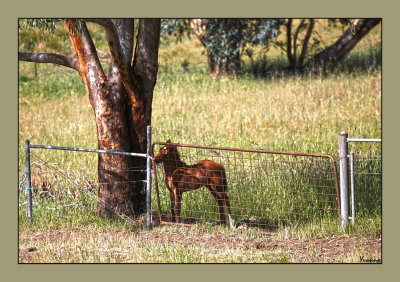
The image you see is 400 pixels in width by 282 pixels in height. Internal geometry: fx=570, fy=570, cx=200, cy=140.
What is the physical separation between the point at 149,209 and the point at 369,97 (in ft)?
34.0

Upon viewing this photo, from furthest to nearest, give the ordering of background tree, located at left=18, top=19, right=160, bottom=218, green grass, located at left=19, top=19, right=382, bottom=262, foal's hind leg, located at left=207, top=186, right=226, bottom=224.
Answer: background tree, located at left=18, top=19, right=160, bottom=218 < foal's hind leg, located at left=207, top=186, right=226, bottom=224 < green grass, located at left=19, top=19, right=382, bottom=262

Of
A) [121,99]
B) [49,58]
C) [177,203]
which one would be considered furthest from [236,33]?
[177,203]

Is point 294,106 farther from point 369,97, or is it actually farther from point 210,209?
point 210,209

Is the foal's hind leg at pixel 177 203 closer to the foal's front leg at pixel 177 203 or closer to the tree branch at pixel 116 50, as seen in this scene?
the foal's front leg at pixel 177 203

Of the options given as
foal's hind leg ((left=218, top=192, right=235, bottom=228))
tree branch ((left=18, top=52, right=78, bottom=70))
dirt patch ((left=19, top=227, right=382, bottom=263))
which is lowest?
dirt patch ((left=19, top=227, right=382, bottom=263))

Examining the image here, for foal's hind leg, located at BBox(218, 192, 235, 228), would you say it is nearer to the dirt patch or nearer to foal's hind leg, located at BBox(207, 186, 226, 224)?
foal's hind leg, located at BBox(207, 186, 226, 224)

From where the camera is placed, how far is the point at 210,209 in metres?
9.84

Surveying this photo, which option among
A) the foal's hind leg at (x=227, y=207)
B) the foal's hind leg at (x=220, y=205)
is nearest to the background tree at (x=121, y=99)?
the foal's hind leg at (x=220, y=205)

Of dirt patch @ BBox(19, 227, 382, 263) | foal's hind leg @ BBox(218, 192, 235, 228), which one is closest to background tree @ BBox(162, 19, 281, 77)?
foal's hind leg @ BBox(218, 192, 235, 228)

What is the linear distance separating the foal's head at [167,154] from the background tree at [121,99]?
77 centimetres

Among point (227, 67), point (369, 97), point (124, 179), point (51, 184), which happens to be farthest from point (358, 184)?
point (227, 67)

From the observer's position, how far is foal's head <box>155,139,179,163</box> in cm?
897

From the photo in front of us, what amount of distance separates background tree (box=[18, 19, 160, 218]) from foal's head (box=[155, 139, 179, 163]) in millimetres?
770

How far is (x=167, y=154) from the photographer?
356 inches
